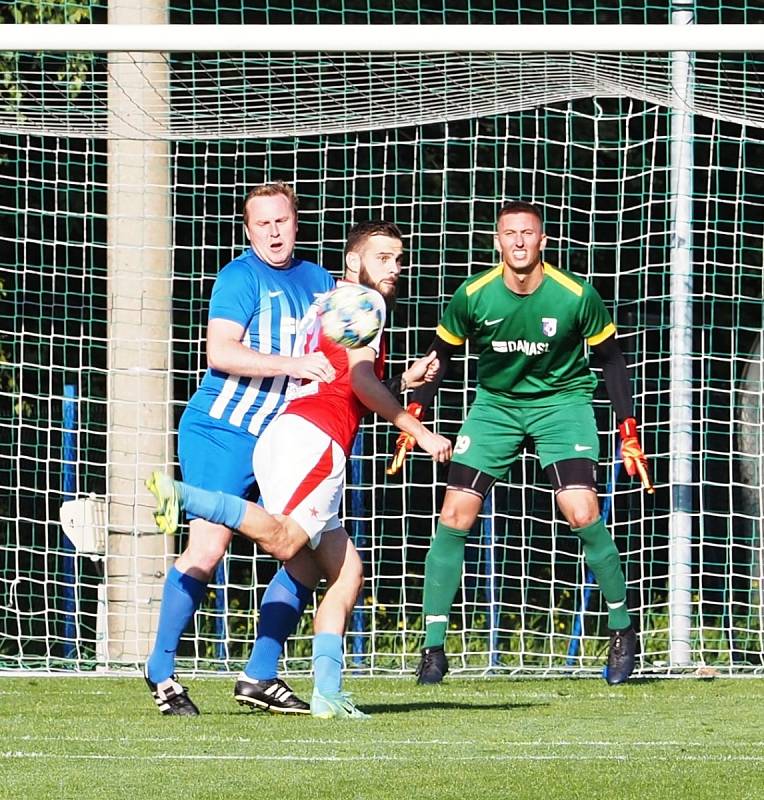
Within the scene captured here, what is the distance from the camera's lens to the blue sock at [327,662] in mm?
6523

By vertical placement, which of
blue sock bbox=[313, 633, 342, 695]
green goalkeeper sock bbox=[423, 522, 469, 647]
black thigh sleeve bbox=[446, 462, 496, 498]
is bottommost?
blue sock bbox=[313, 633, 342, 695]

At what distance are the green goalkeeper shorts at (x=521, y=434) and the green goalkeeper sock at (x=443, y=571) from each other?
0.33 metres

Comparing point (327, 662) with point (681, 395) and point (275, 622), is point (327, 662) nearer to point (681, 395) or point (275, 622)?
point (275, 622)

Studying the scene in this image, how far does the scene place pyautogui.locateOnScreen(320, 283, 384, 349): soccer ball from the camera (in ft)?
20.8

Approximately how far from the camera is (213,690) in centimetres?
806

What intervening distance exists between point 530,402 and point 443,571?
85 cm

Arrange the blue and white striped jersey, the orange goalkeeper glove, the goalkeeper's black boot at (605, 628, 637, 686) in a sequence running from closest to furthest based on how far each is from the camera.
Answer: the blue and white striped jersey, the orange goalkeeper glove, the goalkeeper's black boot at (605, 628, 637, 686)

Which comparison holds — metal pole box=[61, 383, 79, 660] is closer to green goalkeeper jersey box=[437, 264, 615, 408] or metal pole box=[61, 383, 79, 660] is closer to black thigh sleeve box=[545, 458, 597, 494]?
green goalkeeper jersey box=[437, 264, 615, 408]

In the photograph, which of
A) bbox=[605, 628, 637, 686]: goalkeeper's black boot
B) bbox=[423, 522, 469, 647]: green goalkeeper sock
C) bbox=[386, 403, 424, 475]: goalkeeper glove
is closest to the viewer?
bbox=[386, 403, 424, 475]: goalkeeper glove

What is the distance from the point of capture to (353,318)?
6.35 m

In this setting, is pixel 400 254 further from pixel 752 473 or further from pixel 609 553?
pixel 752 473

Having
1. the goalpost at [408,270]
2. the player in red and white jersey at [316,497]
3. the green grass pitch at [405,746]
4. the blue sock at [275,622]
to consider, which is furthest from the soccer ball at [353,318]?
the green grass pitch at [405,746]

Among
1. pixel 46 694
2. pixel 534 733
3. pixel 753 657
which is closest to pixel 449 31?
pixel 534 733

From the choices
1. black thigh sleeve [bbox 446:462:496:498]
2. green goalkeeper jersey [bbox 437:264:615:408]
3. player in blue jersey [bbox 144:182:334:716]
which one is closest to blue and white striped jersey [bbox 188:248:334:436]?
player in blue jersey [bbox 144:182:334:716]
